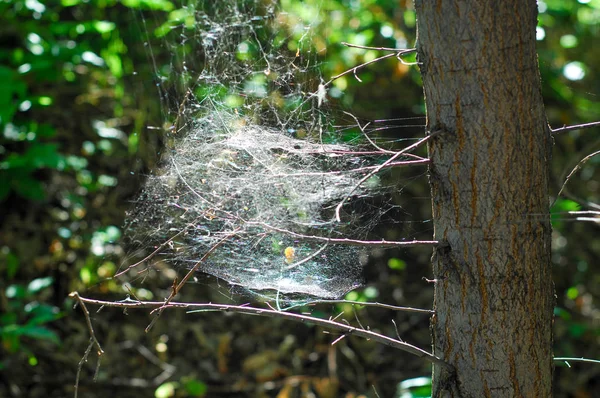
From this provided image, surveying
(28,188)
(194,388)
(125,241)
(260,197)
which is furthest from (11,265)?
(260,197)

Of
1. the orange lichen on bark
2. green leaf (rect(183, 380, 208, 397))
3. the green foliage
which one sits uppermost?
the orange lichen on bark

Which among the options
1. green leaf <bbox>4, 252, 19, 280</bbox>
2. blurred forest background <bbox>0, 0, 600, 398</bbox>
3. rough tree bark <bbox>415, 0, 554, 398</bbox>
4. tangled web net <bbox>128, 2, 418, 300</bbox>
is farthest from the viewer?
green leaf <bbox>4, 252, 19, 280</bbox>

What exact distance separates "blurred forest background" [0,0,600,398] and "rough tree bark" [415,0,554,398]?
5.29ft

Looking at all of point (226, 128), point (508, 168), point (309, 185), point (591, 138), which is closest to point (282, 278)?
point (309, 185)

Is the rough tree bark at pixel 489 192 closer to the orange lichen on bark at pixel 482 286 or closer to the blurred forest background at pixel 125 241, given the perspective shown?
the orange lichen on bark at pixel 482 286

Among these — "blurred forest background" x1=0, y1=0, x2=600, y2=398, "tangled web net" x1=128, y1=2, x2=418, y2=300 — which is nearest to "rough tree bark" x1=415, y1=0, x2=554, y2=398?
"tangled web net" x1=128, y1=2, x2=418, y2=300

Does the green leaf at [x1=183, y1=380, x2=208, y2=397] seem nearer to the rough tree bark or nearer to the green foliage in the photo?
the green foliage

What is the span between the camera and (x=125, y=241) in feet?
11.2

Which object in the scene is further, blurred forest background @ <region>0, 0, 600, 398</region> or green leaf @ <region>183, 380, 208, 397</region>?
blurred forest background @ <region>0, 0, 600, 398</region>

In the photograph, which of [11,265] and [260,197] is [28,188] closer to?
[11,265]

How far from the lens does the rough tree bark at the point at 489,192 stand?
122cm

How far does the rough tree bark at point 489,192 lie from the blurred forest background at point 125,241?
5.29 feet

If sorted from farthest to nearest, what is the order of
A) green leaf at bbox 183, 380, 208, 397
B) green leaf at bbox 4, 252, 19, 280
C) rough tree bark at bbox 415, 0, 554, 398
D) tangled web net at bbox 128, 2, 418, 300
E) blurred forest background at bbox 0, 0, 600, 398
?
green leaf at bbox 4, 252, 19, 280, blurred forest background at bbox 0, 0, 600, 398, green leaf at bbox 183, 380, 208, 397, tangled web net at bbox 128, 2, 418, 300, rough tree bark at bbox 415, 0, 554, 398

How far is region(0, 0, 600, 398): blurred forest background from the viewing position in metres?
3.26
